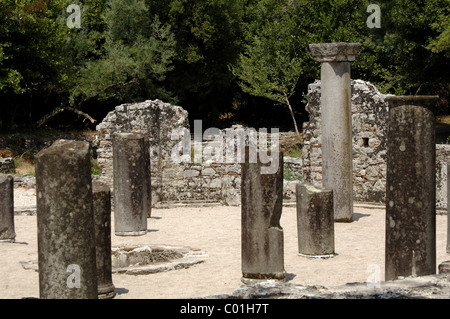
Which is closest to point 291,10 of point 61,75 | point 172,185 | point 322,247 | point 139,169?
point 61,75

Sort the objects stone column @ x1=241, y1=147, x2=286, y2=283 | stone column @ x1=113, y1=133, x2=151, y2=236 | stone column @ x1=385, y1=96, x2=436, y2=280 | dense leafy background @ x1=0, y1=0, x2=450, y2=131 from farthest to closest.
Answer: dense leafy background @ x1=0, y1=0, x2=450, y2=131, stone column @ x1=113, y1=133, x2=151, y2=236, stone column @ x1=241, y1=147, x2=286, y2=283, stone column @ x1=385, y1=96, x2=436, y2=280

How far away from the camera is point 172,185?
58.9 ft

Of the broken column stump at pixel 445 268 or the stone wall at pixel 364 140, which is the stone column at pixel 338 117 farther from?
the broken column stump at pixel 445 268

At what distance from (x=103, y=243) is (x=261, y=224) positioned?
2050 mm

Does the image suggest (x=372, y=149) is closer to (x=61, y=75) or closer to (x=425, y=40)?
(x=425, y=40)

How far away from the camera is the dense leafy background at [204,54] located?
28.3 m

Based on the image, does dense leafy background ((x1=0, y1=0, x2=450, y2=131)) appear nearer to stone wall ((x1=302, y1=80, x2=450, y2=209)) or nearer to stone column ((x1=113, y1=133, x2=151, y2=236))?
stone wall ((x1=302, y1=80, x2=450, y2=209))

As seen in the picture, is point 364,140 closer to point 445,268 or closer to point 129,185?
point 129,185

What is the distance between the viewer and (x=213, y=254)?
11938mm

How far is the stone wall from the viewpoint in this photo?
1675cm

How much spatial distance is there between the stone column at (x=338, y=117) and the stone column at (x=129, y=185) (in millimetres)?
3690

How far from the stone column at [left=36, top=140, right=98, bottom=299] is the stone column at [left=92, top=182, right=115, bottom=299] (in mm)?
1936

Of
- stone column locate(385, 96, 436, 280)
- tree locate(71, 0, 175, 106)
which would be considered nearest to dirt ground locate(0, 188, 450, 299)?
stone column locate(385, 96, 436, 280)

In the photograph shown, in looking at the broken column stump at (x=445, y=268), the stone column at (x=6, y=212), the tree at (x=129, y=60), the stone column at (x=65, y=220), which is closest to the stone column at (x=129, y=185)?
the stone column at (x=6, y=212)
